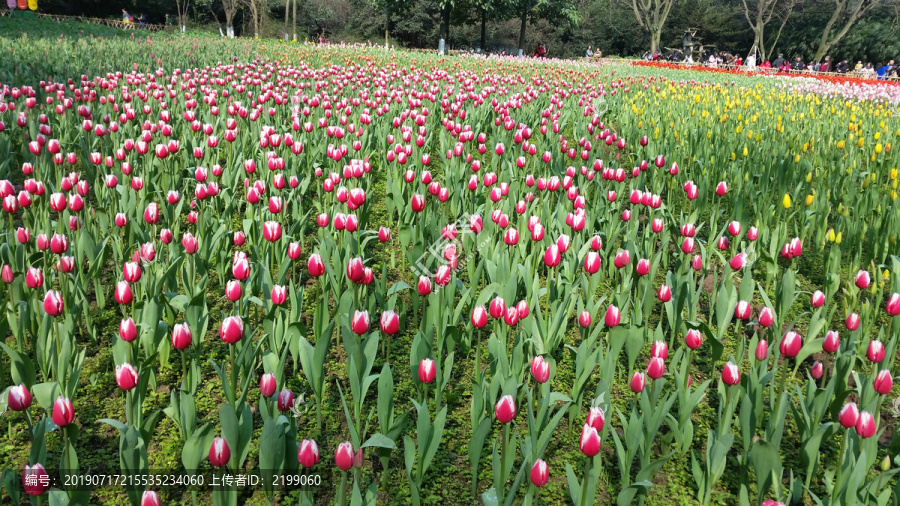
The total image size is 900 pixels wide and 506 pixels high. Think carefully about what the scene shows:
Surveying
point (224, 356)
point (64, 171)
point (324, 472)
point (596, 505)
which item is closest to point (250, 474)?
point (324, 472)

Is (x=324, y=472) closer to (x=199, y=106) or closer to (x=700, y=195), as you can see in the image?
(x=700, y=195)

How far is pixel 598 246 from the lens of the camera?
11.6 ft

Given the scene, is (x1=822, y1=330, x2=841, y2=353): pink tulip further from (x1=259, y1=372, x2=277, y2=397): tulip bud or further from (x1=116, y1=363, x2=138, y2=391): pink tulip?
(x1=116, y1=363, x2=138, y2=391): pink tulip

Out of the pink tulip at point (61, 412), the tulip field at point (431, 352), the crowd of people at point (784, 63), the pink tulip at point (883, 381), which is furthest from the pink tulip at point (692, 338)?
the crowd of people at point (784, 63)

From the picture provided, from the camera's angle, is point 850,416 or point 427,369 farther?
point 427,369

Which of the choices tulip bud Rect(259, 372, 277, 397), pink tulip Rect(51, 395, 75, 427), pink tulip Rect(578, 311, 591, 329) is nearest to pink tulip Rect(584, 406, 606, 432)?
pink tulip Rect(578, 311, 591, 329)

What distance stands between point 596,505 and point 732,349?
160 cm

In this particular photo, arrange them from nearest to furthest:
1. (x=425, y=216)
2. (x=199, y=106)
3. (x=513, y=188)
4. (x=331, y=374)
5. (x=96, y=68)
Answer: (x=331, y=374) → (x=425, y=216) → (x=513, y=188) → (x=199, y=106) → (x=96, y=68)

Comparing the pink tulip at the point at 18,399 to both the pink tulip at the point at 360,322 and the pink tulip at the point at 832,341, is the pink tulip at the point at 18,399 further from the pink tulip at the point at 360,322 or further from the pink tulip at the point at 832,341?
the pink tulip at the point at 832,341

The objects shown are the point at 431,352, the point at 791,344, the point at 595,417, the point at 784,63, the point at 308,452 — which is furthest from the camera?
the point at 784,63

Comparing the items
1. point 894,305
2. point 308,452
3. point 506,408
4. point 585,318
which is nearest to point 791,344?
point 585,318

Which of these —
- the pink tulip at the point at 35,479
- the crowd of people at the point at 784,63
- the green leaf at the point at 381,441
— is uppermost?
the crowd of people at the point at 784,63

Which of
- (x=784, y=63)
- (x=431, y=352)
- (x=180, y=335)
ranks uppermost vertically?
(x=784, y=63)

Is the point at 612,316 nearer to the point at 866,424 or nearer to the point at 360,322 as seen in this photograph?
the point at 866,424
